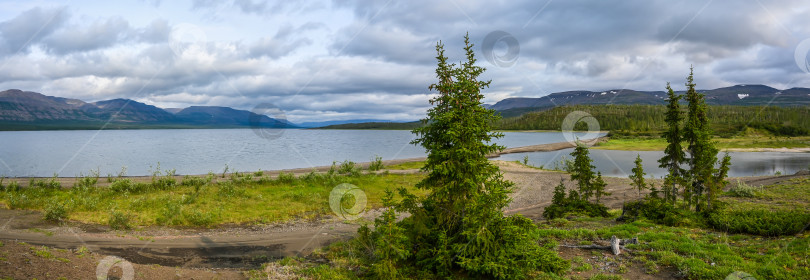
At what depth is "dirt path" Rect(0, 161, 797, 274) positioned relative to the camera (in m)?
17.0

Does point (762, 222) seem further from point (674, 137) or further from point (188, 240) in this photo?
point (188, 240)

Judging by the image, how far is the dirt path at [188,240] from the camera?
55.9 ft

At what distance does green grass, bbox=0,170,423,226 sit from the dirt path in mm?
1307

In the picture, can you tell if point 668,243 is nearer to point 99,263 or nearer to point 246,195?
point 99,263

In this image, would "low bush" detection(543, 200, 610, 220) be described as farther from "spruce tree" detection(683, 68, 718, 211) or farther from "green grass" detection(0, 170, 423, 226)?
"green grass" detection(0, 170, 423, 226)

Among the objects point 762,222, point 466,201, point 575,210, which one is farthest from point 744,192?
point 466,201

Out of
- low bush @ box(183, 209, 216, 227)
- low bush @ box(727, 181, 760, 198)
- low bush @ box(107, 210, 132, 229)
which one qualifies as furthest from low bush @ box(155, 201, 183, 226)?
low bush @ box(727, 181, 760, 198)

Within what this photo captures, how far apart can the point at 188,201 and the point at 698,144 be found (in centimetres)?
3198

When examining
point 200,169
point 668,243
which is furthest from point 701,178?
point 200,169

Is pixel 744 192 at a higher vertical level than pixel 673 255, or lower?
lower

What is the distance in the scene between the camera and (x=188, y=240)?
19797 millimetres

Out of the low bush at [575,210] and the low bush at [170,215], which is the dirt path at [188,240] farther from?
the low bush at [575,210]

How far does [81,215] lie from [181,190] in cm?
711

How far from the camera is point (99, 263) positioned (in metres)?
13.3
